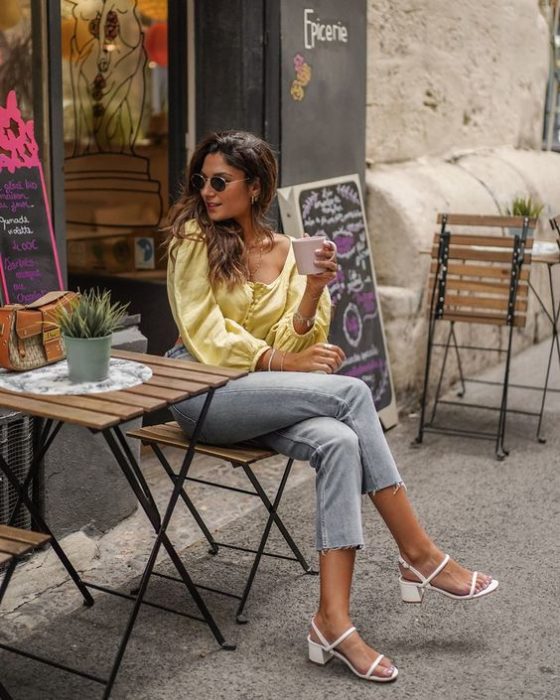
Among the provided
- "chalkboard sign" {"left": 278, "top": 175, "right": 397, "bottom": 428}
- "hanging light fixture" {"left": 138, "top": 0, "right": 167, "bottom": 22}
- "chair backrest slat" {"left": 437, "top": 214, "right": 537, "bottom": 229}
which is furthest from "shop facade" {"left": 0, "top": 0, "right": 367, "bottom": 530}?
"chair backrest slat" {"left": 437, "top": 214, "right": 537, "bottom": 229}

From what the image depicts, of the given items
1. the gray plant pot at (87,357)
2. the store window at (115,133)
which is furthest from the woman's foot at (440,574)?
the store window at (115,133)

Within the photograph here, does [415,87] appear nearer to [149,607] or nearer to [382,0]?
[382,0]

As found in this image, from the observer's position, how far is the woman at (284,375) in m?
3.31

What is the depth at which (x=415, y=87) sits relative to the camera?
700cm

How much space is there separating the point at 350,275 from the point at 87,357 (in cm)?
292

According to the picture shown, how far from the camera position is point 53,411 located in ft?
9.38

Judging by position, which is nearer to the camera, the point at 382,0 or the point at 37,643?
the point at 37,643

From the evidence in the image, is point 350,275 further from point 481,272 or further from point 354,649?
point 354,649

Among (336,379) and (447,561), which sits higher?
(336,379)

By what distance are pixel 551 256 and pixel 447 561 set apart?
2799 mm

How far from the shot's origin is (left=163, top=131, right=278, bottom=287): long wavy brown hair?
12.2 ft

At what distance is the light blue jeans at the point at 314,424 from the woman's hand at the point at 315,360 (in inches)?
3.9

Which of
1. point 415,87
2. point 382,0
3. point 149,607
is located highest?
point 382,0

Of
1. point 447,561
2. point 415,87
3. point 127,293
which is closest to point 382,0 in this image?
point 415,87
